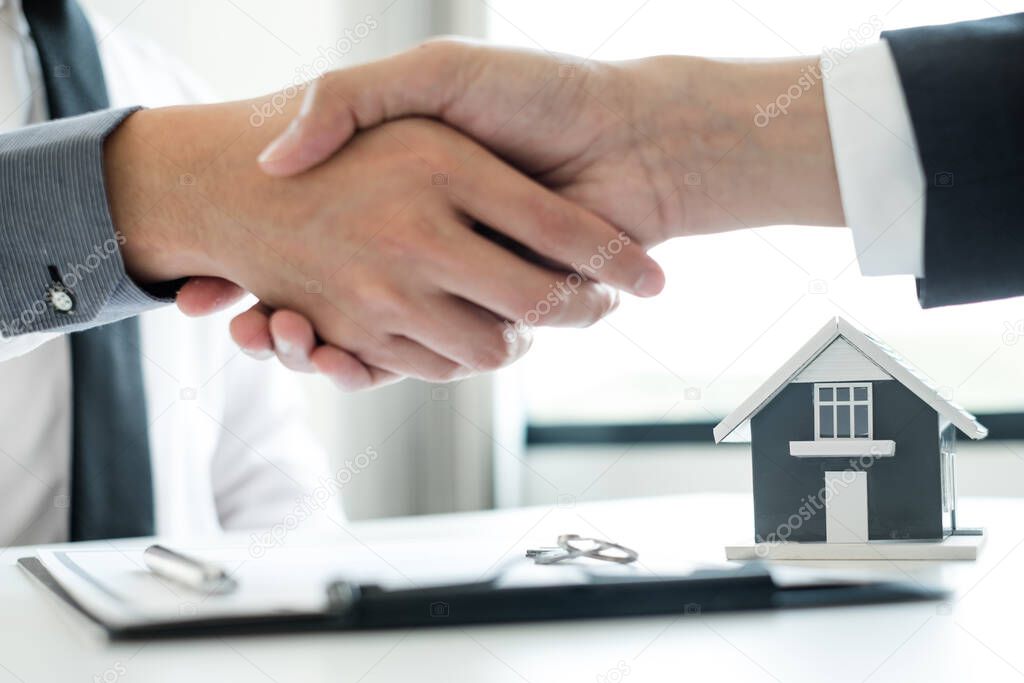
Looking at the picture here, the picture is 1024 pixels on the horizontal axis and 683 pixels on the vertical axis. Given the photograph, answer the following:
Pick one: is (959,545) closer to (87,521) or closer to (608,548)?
(608,548)

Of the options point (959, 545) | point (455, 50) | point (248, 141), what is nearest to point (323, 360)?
point (248, 141)

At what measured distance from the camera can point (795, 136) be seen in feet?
2.99

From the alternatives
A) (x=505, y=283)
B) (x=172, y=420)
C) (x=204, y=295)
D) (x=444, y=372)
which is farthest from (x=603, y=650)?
(x=172, y=420)

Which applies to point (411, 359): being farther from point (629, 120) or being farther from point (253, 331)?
point (629, 120)

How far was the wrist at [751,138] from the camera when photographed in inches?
36.0

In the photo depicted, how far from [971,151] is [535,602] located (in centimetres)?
53

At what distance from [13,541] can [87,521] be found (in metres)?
0.13

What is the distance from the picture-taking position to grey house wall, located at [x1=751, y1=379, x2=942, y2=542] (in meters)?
0.80

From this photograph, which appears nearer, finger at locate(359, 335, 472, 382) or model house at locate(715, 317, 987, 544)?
model house at locate(715, 317, 987, 544)

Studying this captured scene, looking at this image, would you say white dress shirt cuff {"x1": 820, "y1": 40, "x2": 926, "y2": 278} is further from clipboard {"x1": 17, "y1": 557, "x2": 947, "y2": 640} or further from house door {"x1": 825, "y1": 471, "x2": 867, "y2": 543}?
clipboard {"x1": 17, "y1": 557, "x2": 947, "y2": 640}

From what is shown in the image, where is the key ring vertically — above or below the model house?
below

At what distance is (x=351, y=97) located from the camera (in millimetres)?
914

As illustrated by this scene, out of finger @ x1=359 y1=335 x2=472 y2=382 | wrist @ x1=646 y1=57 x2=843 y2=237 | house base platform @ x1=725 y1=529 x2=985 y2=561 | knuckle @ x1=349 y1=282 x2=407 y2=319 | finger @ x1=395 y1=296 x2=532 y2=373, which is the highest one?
wrist @ x1=646 y1=57 x2=843 y2=237

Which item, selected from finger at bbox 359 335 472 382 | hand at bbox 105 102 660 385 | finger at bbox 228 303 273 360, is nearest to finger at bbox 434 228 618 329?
hand at bbox 105 102 660 385
